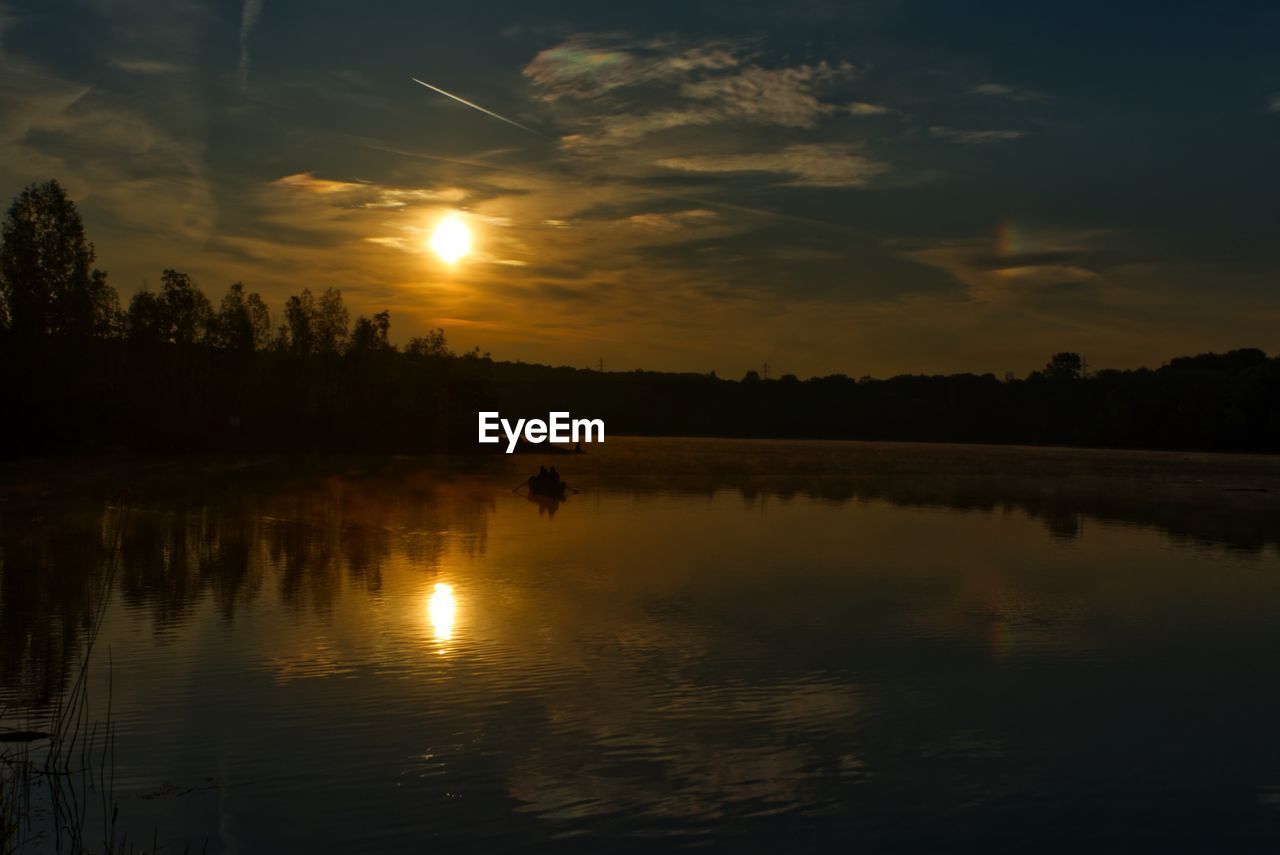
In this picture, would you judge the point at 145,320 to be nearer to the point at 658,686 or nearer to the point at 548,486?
the point at 548,486

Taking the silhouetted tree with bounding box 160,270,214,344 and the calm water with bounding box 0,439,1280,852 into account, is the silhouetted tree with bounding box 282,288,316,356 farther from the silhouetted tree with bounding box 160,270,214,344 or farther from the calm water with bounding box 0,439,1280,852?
the calm water with bounding box 0,439,1280,852

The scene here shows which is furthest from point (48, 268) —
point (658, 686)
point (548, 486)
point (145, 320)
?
point (658, 686)

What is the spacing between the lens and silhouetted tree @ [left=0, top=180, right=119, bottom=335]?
273ft

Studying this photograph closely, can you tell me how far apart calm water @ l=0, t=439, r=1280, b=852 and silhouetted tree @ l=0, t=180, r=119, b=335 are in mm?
54200

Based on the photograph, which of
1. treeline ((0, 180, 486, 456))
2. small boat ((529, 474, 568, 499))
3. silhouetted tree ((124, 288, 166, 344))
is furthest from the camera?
silhouetted tree ((124, 288, 166, 344))

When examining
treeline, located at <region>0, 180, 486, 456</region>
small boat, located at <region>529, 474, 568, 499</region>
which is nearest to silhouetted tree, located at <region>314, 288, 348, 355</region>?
treeline, located at <region>0, 180, 486, 456</region>

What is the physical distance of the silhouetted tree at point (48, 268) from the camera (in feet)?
273

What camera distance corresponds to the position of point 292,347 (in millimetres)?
137750

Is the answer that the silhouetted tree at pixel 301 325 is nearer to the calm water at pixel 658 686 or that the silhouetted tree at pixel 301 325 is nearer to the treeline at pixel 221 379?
the treeline at pixel 221 379

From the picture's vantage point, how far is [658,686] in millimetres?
15719

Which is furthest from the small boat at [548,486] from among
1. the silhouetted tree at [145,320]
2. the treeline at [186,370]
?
the silhouetted tree at [145,320]

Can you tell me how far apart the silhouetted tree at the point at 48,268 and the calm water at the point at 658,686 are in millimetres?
A: 54200

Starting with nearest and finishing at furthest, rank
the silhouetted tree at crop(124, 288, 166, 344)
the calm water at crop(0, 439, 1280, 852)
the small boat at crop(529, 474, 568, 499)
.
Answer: the calm water at crop(0, 439, 1280, 852)
the small boat at crop(529, 474, 568, 499)
the silhouetted tree at crop(124, 288, 166, 344)

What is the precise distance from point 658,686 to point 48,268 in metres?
85.9
